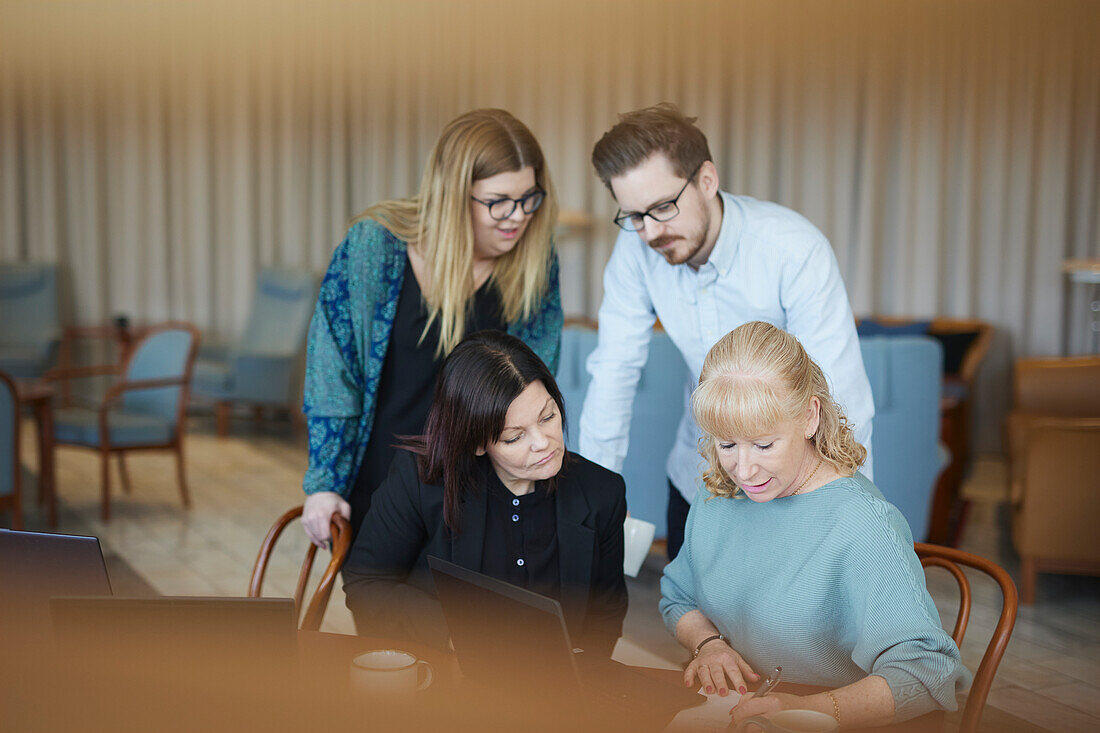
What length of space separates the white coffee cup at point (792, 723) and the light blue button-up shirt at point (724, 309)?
2.03 feet

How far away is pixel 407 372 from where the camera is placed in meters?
1.80

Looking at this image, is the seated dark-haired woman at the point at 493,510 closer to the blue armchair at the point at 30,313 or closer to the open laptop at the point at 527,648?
the open laptop at the point at 527,648

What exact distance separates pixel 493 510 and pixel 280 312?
5.19 meters

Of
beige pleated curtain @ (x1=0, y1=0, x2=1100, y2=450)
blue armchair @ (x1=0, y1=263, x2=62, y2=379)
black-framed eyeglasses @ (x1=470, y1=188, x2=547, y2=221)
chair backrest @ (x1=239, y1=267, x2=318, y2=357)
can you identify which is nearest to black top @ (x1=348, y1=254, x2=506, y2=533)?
black-framed eyeglasses @ (x1=470, y1=188, x2=547, y2=221)

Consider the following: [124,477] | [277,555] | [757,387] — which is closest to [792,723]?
[757,387]

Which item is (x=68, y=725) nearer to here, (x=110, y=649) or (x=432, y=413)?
(x=110, y=649)

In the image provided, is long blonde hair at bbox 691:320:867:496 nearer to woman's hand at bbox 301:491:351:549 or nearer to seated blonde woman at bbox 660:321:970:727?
seated blonde woman at bbox 660:321:970:727

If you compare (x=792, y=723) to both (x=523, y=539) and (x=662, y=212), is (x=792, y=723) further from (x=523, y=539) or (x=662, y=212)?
(x=662, y=212)

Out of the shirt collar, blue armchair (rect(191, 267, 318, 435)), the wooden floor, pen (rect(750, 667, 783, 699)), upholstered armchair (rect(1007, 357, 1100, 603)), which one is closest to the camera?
pen (rect(750, 667, 783, 699))

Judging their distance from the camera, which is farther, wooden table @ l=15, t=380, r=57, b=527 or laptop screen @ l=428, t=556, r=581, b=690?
wooden table @ l=15, t=380, r=57, b=527

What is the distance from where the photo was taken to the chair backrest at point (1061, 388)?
4359 mm

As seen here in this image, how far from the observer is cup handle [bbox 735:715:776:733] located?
34.5 inches

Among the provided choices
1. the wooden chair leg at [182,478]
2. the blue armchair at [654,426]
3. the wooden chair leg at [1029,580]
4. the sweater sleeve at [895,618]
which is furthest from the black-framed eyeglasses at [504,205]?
the wooden chair leg at [182,478]

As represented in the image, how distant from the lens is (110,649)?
Result: 53 cm
